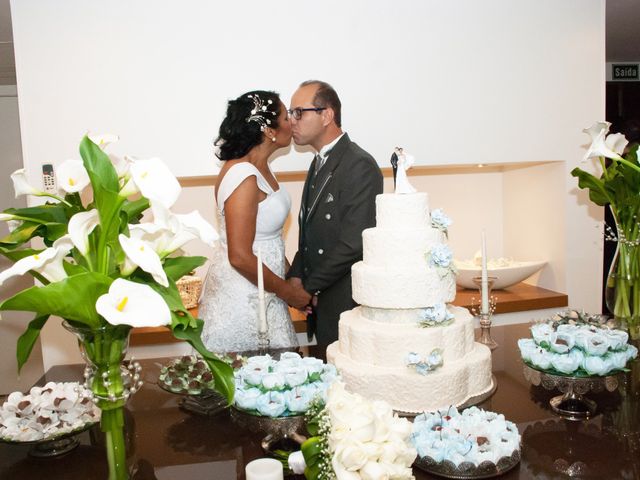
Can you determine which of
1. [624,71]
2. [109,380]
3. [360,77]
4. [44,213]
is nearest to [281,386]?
[109,380]

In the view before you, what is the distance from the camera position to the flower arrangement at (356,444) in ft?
2.99

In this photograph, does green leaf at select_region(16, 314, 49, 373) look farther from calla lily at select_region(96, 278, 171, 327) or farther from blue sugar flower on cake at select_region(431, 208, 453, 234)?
blue sugar flower on cake at select_region(431, 208, 453, 234)

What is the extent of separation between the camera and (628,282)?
6.64ft

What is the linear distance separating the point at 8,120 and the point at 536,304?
3.99m

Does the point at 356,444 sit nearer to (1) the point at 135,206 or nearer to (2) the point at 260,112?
(1) the point at 135,206

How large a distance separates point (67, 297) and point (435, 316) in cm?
91

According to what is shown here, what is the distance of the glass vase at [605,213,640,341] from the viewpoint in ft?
6.63

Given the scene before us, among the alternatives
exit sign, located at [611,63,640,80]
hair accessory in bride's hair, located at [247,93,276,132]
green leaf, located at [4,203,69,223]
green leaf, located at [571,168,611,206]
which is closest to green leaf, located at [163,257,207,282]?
green leaf, located at [4,203,69,223]

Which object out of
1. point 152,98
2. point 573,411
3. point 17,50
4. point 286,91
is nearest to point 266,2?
point 286,91

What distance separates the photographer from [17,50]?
260 centimetres

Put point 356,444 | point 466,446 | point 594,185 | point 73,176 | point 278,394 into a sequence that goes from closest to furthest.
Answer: point 356,444, point 73,176, point 466,446, point 278,394, point 594,185

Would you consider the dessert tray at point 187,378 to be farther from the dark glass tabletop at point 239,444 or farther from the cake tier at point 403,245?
the cake tier at point 403,245

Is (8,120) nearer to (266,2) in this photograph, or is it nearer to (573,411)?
(266,2)

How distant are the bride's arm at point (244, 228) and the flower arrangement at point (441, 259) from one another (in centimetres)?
88
